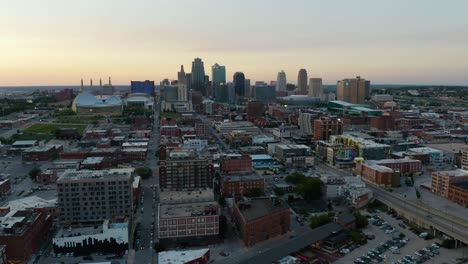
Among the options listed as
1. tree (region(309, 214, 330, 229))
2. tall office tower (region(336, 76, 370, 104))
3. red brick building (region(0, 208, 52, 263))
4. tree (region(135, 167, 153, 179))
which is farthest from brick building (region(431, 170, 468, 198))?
tall office tower (region(336, 76, 370, 104))

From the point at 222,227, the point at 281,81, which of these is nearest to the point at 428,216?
the point at 222,227

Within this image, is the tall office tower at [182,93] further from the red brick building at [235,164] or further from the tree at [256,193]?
the tree at [256,193]

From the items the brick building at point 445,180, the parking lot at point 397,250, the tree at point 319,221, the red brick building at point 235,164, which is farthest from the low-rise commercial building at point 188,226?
the brick building at point 445,180

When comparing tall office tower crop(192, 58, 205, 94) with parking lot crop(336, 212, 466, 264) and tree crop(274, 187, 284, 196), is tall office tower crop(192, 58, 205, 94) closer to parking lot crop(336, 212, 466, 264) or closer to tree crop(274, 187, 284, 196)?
tree crop(274, 187, 284, 196)

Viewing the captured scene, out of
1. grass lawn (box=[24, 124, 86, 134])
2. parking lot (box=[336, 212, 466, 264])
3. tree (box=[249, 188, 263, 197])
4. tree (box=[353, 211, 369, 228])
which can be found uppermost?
grass lawn (box=[24, 124, 86, 134])

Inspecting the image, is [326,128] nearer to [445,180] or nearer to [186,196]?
[445,180]

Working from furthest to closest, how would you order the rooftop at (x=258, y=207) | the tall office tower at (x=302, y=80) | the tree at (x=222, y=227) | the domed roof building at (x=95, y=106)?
the tall office tower at (x=302, y=80) < the domed roof building at (x=95, y=106) < the tree at (x=222, y=227) < the rooftop at (x=258, y=207)
